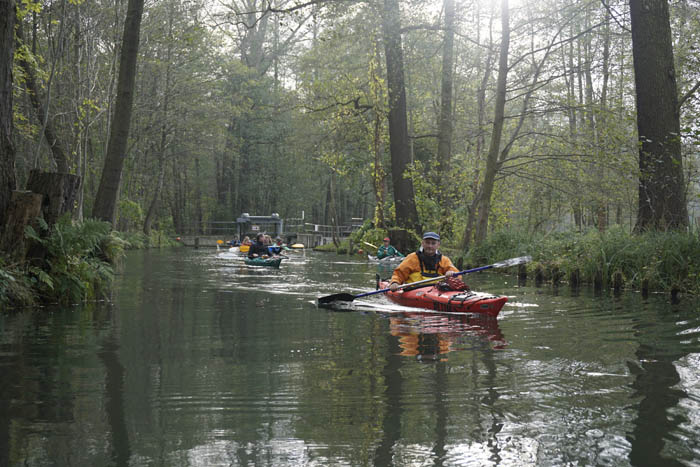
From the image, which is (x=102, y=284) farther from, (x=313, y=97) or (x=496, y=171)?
(x=313, y=97)

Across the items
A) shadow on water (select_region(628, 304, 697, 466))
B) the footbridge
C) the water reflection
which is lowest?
the water reflection

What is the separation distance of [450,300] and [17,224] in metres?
5.66

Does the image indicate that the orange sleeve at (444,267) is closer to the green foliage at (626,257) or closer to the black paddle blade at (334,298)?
the black paddle blade at (334,298)

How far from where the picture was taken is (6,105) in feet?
29.0

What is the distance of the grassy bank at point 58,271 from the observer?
29.0 ft

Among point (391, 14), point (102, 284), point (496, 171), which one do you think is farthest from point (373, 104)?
point (102, 284)

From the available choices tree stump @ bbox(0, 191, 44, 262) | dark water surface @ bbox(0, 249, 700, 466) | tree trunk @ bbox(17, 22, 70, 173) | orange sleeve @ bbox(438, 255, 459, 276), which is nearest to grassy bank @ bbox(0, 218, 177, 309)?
tree stump @ bbox(0, 191, 44, 262)

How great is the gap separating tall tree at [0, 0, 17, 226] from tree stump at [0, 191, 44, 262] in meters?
0.07

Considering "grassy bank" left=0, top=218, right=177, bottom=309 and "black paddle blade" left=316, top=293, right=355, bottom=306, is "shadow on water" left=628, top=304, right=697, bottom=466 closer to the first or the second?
"black paddle blade" left=316, top=293, right=355, bottom=306

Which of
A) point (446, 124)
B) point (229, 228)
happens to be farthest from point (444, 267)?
point (229, 228)

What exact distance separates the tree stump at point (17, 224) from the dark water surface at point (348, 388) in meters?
0.80

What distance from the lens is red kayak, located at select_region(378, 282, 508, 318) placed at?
9094 millimetres

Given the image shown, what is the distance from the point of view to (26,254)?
9.20 meters

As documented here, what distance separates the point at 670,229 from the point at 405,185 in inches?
449
